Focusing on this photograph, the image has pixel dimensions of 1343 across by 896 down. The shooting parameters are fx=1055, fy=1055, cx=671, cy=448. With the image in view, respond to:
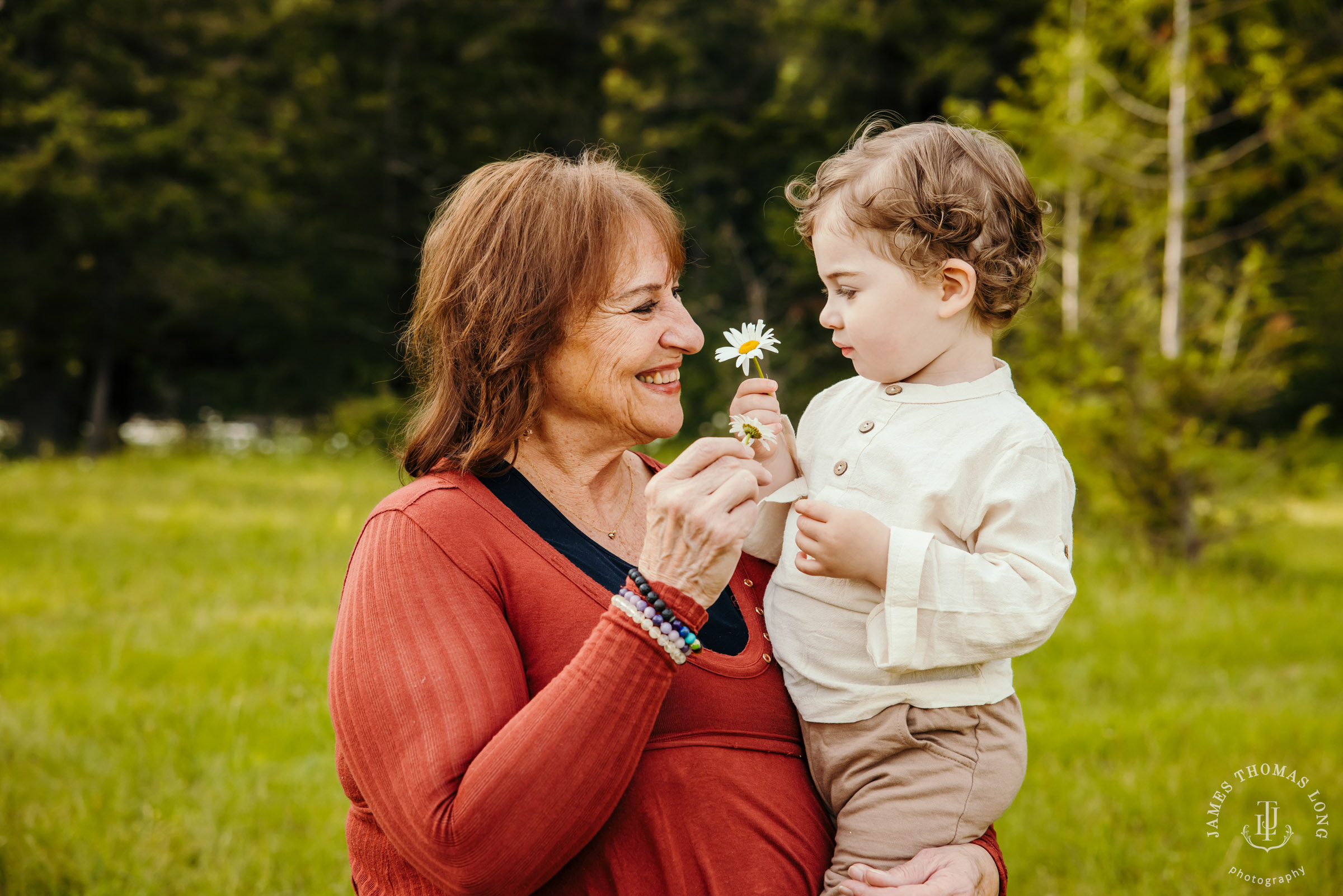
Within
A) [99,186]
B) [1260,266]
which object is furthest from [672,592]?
[99,186]

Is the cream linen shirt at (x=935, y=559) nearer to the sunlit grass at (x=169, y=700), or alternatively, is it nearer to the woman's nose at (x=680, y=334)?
the woman's nose at (x=680, y=334)

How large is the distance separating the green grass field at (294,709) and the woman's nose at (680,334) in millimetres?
2184

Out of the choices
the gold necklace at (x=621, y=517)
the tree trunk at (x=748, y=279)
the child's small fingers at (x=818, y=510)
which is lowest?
the tree trunk at (x=748, y=279)

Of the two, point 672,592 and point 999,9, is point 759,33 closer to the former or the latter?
point 999,9

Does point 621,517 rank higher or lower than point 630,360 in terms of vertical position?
lower

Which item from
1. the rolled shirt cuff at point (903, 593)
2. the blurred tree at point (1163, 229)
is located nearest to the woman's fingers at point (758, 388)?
the rolled shirt cuff at point (903, 593)

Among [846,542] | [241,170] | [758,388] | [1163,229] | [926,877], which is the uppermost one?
[1163,229]

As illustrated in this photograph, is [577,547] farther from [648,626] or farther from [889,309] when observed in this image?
[889,309]

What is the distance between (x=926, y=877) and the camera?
1641 mm

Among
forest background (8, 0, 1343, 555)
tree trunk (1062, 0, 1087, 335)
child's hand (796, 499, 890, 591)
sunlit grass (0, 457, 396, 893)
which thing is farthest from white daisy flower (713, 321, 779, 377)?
tree trunk (1062, 0, 1087, 335)

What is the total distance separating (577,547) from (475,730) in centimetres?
41

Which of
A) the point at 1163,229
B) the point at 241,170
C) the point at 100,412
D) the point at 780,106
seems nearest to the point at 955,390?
the point at 1163,229

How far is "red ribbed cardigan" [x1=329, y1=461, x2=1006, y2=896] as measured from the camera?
4.68ft

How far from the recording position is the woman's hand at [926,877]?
1.61 metres
